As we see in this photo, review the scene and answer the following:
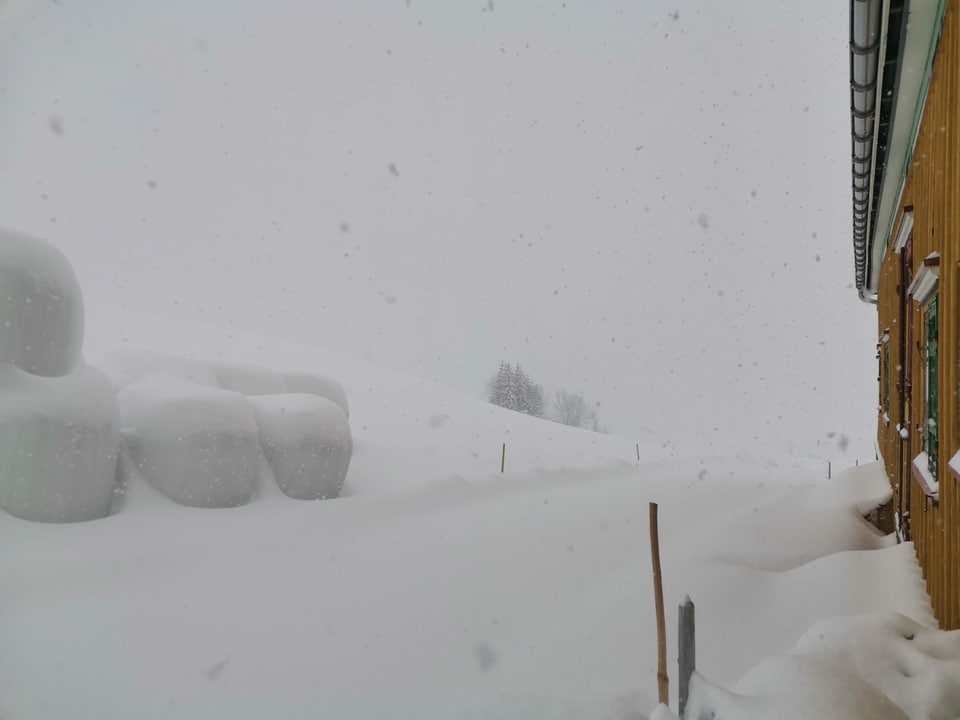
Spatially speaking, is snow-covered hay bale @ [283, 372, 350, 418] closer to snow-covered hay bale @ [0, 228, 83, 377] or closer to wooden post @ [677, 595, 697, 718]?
snow-covered hay bale @ [0, 228, 83, 377]

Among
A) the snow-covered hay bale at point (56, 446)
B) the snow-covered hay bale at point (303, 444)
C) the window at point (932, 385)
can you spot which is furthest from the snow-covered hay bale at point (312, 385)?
the window at point (932, 385)

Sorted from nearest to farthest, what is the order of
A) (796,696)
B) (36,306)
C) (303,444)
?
(796,696) < (36,306) < (303,444)

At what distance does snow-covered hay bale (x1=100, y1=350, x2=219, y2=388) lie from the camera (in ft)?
32.1

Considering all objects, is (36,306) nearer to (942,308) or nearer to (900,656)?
(900,656)

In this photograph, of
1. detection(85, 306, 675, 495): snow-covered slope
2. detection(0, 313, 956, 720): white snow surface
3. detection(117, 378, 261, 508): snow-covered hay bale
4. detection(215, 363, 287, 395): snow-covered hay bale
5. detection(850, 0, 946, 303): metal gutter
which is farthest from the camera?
detection(85, 306, 675, 495): snow-covered slope

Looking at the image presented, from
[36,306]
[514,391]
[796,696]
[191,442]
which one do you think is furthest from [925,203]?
[514,391]

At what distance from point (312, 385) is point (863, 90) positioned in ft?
38.8

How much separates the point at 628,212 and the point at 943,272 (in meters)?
187

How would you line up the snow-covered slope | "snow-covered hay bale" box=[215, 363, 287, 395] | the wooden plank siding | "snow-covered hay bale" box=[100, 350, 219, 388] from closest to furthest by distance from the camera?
the wooden plank siding
"snow-covered hay bale" box=[100, 350, 219, 388]
"snow-covered hay bale" box=[215, 363, 287, 395]
the snow-covered slope

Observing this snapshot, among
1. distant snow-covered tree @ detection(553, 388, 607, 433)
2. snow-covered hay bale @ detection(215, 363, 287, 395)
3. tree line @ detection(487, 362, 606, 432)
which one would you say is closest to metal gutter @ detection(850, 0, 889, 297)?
snow-covered hay bale @ detection(215, 363, 287, 395)

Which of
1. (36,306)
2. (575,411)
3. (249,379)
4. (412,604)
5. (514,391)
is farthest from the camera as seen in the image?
(575,411)

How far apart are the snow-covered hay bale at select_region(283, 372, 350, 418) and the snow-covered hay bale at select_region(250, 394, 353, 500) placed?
272 centimetres

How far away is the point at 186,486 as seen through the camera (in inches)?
321

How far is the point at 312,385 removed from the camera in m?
13.4
